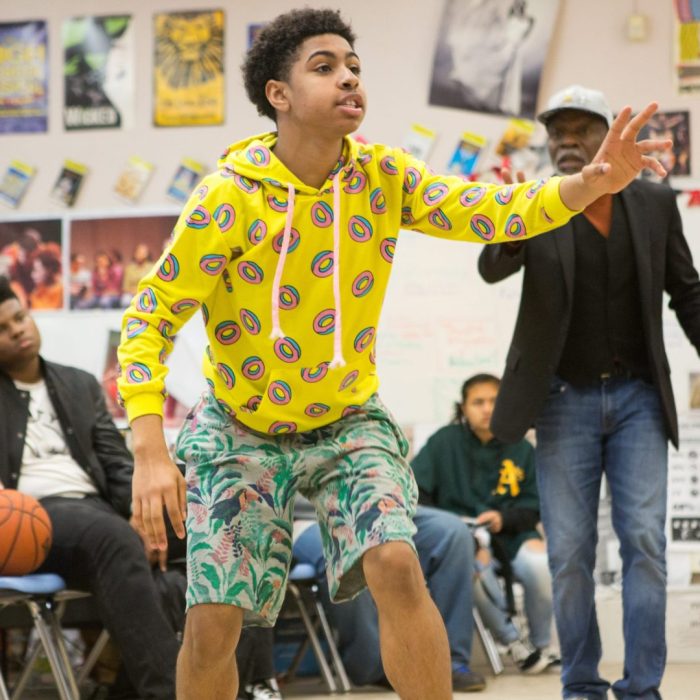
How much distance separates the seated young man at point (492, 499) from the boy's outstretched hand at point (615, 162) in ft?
9.33

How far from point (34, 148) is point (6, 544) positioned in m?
3.15

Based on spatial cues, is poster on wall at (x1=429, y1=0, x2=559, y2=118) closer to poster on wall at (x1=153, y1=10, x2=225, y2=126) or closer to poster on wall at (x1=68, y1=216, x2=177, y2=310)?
poster on wall at (x1=153, y1=10, x2=225, y2=126)

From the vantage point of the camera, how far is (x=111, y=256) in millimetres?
6566

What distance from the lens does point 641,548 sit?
353cm

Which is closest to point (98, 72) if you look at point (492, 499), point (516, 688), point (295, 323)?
point (492, 499)

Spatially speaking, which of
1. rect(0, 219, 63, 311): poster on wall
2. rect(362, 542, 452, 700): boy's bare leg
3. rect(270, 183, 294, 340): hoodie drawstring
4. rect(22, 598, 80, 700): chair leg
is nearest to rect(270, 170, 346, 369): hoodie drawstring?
rect(270, 183, 294, 340): hoodie drawstring

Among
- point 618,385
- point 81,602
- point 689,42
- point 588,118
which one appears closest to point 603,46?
point 689,42

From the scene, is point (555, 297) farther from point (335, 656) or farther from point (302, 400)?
point (335, 656)

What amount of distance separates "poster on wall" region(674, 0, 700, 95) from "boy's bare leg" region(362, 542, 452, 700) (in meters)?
4.20

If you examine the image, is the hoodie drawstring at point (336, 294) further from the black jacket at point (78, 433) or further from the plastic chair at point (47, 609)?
the black jacket at point (78, 433)

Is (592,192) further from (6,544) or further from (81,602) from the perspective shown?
(81,602)

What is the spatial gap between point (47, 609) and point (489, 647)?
6.18 ft

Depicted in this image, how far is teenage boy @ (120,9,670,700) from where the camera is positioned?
2662mm

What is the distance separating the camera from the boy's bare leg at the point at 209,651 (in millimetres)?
2689
